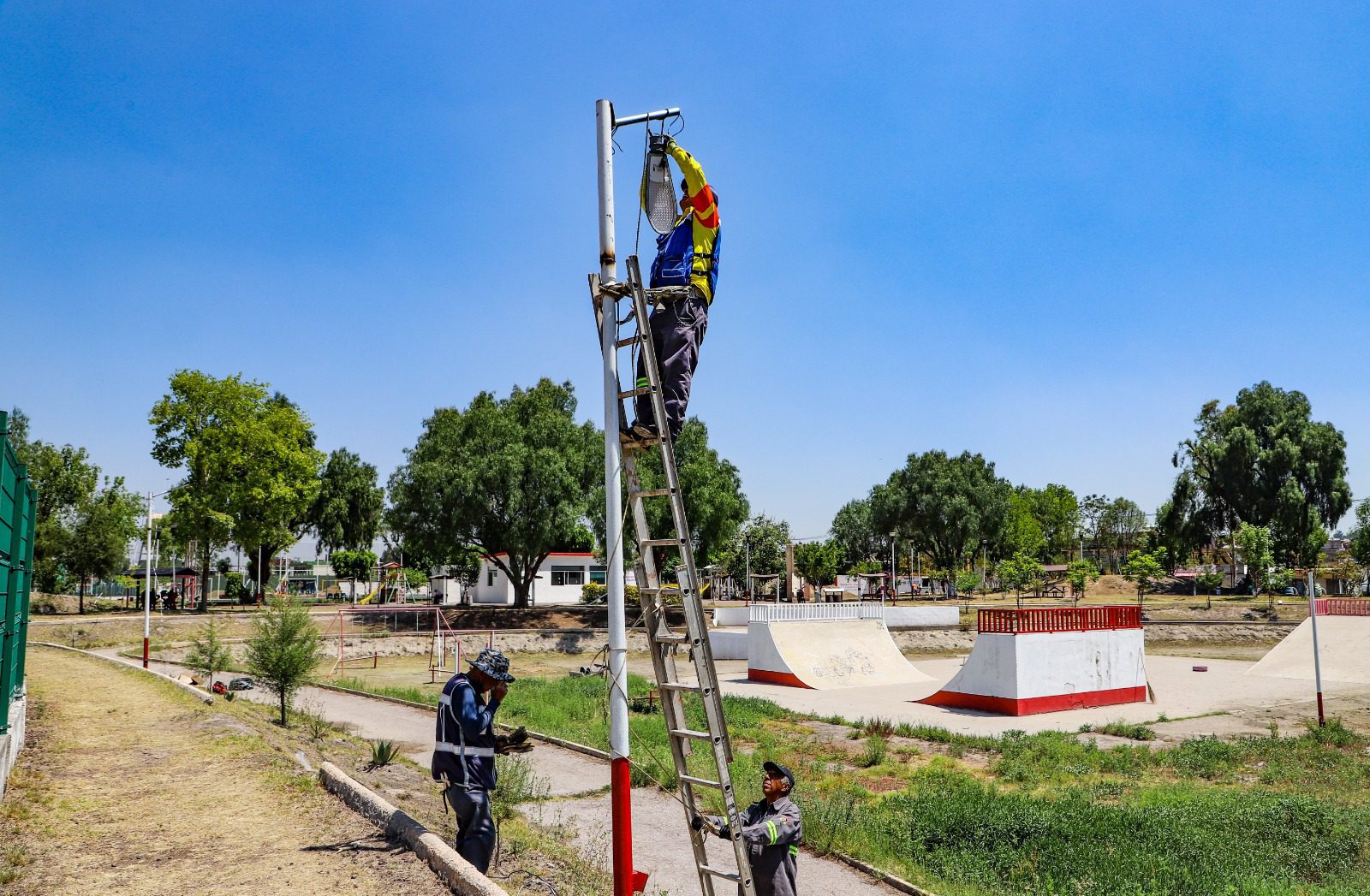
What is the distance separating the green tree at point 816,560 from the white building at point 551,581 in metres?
19.9

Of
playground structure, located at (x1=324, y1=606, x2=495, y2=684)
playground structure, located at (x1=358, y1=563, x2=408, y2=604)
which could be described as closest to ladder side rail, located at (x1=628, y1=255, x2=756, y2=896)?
playground structure, located at (x1=324, y1=606, x2=495, y2=684)

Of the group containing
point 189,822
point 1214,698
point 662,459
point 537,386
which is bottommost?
point 1214,698

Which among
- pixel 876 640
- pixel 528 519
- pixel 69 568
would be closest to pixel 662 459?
pixel 876 640

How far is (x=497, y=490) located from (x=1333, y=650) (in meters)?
36.6

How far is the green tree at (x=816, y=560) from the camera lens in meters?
78.9

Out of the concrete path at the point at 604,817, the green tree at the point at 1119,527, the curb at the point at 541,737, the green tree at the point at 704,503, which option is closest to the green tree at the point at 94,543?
the green tree at the point at 704,503

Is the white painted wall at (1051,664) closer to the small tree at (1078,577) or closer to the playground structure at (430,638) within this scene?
the playground structure at (430,638)

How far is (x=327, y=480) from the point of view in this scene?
76125 mm

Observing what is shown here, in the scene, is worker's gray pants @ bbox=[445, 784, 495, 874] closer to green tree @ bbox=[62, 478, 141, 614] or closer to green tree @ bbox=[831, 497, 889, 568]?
green tree @ bbox=[62, 478, 141, 614]

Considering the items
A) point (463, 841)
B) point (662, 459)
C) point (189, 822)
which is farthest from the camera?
point (189, 822)

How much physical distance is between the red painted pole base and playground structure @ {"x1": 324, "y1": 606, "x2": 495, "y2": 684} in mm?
26544

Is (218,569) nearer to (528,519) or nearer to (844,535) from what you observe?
(528,519)

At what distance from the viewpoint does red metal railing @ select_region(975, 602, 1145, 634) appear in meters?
22.3

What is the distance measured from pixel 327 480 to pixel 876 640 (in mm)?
57589
